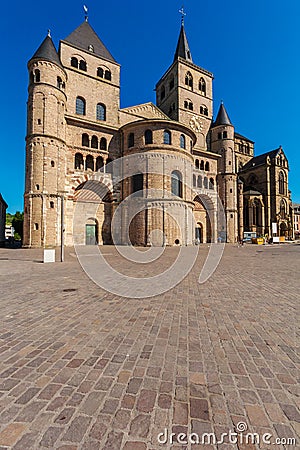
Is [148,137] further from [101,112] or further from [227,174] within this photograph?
[227,174]

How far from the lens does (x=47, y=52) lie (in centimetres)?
2669

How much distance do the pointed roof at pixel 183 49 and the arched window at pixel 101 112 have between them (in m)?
21.5

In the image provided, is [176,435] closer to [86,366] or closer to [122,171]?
[86,366]

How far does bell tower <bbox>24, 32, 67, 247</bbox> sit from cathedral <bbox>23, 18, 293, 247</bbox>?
11 cm

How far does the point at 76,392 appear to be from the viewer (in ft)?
7.27

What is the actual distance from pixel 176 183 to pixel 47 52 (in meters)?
20.9

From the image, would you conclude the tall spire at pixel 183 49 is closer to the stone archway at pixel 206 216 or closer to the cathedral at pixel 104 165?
the cathedral at pixel 104 165

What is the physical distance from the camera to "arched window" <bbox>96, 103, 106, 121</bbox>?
107 feet

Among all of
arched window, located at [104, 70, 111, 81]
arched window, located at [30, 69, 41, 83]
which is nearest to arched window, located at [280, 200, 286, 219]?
arched window, located at [104, 70, 111, 81]

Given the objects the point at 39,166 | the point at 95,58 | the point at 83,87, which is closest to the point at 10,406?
the point at 39,166

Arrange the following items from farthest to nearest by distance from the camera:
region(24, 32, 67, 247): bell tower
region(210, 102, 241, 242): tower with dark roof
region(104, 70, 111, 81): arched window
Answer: region(210, 102, 241, 242): tower with dark roof → region(104, 70, 111, 81): arched window → region(24, 32, 67, 247): bell tower

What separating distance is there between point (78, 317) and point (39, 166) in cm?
2453

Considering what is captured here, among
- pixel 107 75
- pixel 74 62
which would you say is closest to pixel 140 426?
pixel 74 62

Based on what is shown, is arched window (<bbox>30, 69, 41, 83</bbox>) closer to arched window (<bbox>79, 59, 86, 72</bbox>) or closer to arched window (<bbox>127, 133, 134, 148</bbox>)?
arched window (<bbox>79, 59, 86, 72</bbox>)
